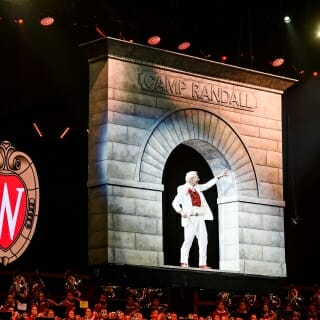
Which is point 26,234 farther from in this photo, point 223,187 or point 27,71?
point 223,187

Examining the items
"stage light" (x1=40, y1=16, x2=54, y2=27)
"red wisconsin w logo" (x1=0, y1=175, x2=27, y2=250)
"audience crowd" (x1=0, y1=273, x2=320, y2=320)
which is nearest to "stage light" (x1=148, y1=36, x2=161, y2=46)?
"stage light" (x1=40, y1=16, x2=54, y2=27)

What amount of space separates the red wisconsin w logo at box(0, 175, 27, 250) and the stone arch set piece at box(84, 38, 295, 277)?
1087 millimetres

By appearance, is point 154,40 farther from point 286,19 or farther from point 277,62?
point 286,19

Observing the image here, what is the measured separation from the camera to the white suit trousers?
1673cm

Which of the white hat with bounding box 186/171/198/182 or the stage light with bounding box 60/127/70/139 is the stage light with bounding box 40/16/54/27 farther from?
the white hat with bounding box 186/171/198/182

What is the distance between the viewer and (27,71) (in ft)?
52.2

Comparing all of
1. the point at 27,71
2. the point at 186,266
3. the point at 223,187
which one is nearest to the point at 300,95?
the point at 223,187

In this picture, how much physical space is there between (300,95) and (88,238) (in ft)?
17.9

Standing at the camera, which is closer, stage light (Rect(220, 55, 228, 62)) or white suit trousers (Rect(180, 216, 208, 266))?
white suit trousers (Rect(180, 216, 208, 266))

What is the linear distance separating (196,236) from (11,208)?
306 cm

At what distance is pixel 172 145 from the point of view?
1681 cm

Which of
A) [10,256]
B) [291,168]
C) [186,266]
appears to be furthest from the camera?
[291,168]

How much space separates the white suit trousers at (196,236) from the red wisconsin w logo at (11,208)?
104 inches

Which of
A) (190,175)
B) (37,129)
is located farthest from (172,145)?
(37,129)
